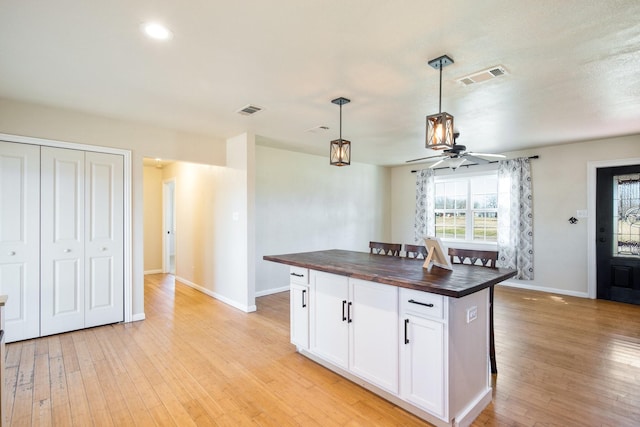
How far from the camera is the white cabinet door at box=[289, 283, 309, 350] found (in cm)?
306

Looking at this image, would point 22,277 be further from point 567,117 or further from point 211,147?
point 567,117

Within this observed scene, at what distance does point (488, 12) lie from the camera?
6.20 feet

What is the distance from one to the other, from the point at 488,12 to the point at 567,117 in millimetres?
2885

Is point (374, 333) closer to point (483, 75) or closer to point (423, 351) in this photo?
point (423, 351)

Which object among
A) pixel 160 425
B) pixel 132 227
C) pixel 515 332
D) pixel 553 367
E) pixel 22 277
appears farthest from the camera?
pixel 132 227

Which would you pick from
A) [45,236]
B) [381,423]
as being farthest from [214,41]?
[45,236]

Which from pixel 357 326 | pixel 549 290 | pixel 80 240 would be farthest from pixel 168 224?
pixel 549 290

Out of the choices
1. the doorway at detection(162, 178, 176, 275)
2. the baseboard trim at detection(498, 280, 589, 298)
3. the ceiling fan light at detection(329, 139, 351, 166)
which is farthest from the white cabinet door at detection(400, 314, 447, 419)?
the doorway at detection(162, 178, 176, 275)

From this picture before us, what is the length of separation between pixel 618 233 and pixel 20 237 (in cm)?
806

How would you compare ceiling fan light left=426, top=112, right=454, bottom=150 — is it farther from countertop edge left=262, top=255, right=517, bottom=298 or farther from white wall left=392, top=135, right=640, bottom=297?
white wall left=392, top=135, right=640, bottom=297

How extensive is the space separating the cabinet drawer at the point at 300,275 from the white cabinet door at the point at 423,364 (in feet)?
3.59

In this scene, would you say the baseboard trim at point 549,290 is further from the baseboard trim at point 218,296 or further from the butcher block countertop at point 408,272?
the baseboard trim at point 218,296

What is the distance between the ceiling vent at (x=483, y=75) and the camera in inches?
103

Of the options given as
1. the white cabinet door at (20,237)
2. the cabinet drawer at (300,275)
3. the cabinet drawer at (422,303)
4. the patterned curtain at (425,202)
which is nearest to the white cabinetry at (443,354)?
the cabinet drawer at (422,303)
